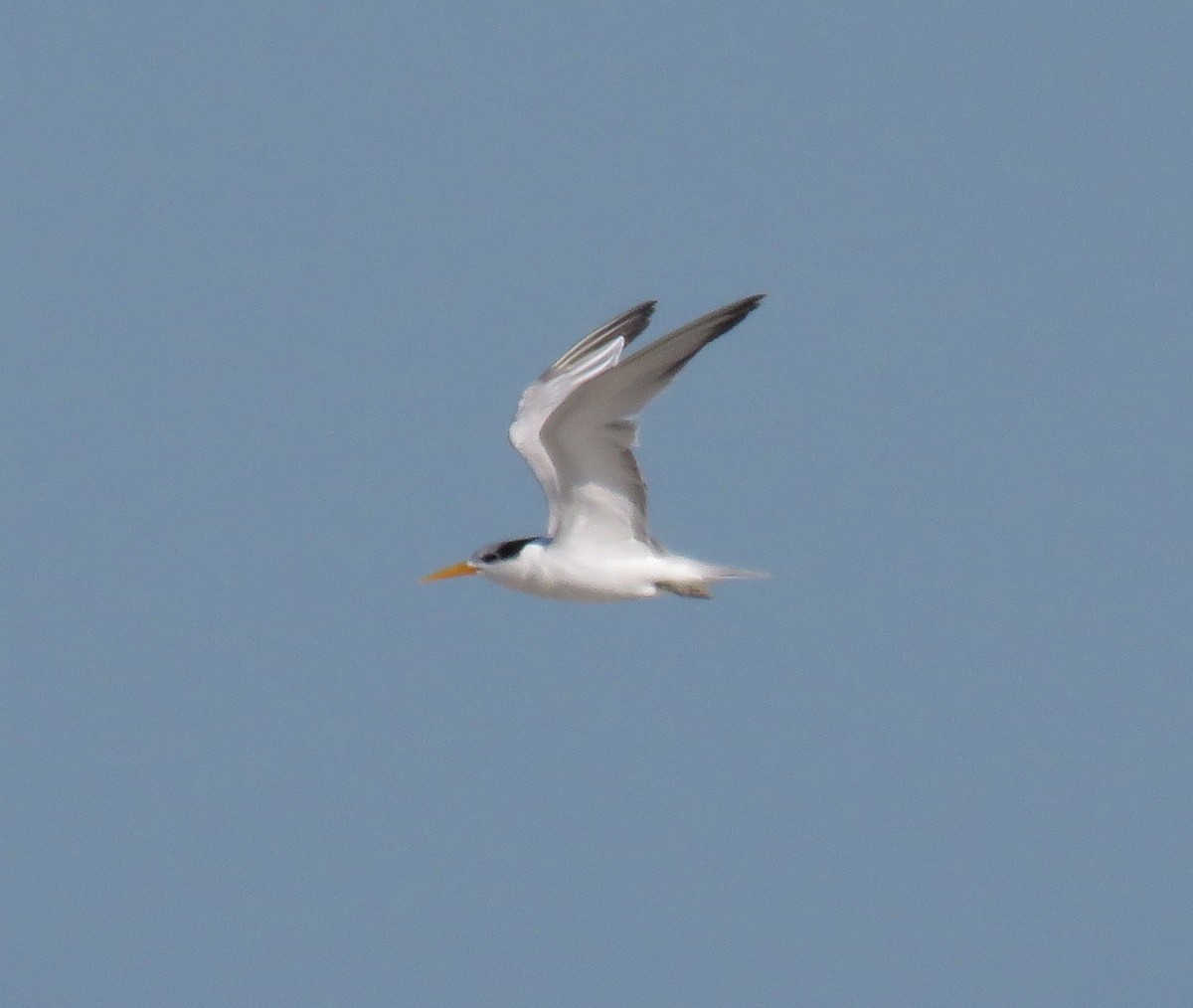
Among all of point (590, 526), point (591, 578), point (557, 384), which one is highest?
point (557, 384)

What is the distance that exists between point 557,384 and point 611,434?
1.95m

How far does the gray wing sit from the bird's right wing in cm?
15

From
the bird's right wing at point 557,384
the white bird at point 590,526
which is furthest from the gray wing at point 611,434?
the bird's right wing at point 557,384

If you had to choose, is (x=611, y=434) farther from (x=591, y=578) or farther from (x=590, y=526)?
(x=591, y=578)

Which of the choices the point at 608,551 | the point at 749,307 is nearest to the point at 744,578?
the point at 608,551

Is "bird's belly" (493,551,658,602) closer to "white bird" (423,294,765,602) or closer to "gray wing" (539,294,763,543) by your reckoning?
"white bird" (423,294,765,602)

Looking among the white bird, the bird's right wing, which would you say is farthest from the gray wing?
the bird's right wing

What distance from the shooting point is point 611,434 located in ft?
43.5

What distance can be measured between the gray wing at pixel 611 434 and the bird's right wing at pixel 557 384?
148 mm

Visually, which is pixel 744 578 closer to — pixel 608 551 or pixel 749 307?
pixel 608 551

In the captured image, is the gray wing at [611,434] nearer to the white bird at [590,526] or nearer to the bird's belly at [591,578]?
the white bird at [590,526]

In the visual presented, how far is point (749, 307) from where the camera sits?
11852mm

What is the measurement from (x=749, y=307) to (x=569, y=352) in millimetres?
3788

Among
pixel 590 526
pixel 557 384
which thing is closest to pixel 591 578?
pixel 590 526
